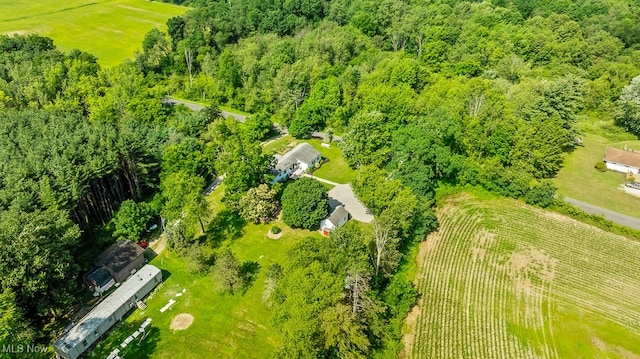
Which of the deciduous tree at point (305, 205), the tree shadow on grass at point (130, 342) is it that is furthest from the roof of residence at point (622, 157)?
the tree shadow on grass at point (130, 342)

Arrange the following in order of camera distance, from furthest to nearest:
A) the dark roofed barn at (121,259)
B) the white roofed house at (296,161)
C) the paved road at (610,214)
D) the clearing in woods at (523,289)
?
the white roofed house at (296,161), the paved road at (610,214), the dark roofed barn at (121,259), the clearing in woods at (523,289)

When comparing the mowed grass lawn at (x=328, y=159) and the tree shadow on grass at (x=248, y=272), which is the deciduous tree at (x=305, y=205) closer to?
the tree shadow on grass at (x=248, y=272)

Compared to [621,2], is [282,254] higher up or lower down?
lower down

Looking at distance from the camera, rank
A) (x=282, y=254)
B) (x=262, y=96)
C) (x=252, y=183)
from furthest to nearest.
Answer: (x=262, y=96)
(x=252, y=183)
(x=282, y=254)

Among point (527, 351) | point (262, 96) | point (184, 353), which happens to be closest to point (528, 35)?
point (262, 96)

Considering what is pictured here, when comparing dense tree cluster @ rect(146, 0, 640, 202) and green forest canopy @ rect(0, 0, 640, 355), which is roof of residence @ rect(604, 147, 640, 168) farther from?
green forest canopy @ rect(0, 0, 640, 355)

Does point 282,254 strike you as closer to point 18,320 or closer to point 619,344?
point 18,320
